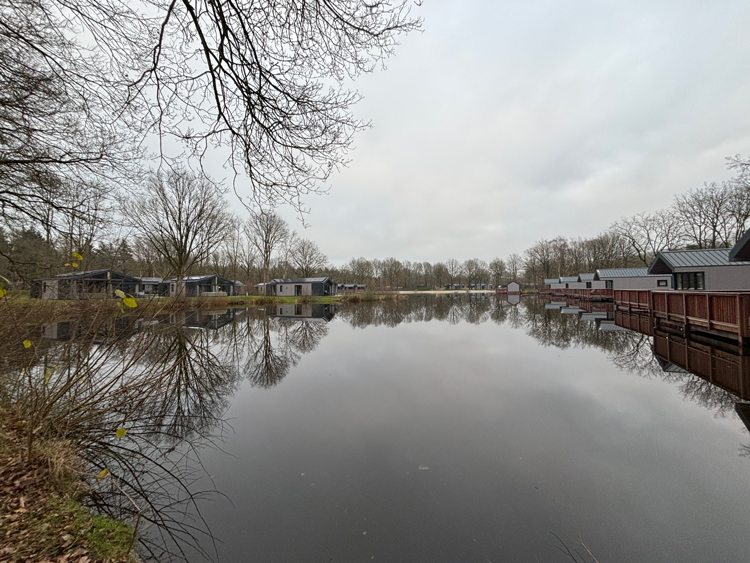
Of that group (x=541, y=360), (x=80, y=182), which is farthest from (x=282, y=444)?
(x=541, y=360)

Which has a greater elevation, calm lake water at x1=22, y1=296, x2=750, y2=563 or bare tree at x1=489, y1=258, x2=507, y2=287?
bare tree at x1=489, y1=258, x2=507, y2=287

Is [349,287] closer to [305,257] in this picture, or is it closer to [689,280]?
[305,257]

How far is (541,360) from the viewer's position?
966cm

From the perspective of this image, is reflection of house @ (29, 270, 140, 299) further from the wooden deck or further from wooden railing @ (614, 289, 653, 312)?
wooden railing @ (614, 289, 653, 312)

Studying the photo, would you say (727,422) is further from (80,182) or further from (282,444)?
(80,182)

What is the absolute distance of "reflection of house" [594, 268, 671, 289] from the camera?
82.8ft

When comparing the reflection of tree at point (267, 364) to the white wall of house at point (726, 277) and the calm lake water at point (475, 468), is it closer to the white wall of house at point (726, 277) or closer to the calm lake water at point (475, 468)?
the calm lake water at point (475, 468)

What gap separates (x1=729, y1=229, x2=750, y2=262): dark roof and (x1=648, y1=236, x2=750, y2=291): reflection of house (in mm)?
5870

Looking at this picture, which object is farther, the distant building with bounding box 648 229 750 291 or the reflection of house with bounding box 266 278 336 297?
the reflection of house with bounding box 266 278 336 297

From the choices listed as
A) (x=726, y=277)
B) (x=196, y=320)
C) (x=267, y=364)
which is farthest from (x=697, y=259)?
(x=196, y=320)

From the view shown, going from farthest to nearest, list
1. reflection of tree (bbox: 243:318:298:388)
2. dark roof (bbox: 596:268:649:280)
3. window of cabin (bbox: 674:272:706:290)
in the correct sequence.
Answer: dark roof (bbox: 596:268:649:280) → window of cabin (bbox: 674:272:706:290) → reflection of tree (bbox: 243:318:298:388)

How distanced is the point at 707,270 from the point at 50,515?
25.4m

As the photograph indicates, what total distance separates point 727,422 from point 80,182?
11.8m

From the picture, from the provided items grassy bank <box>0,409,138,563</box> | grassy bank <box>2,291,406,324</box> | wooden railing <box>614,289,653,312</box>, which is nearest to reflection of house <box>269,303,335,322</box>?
grassy bank <box>2,291,406,324</box>
